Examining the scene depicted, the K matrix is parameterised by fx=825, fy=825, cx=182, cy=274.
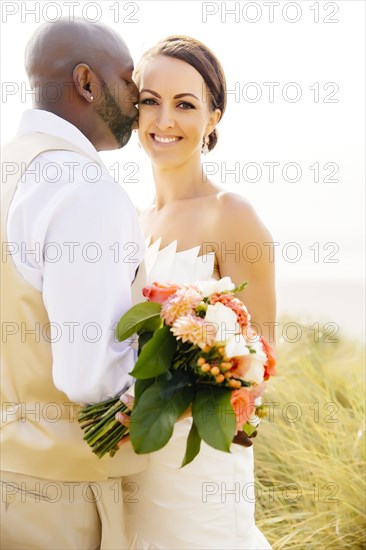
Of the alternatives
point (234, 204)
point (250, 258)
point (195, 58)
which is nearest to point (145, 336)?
point (250, 258)

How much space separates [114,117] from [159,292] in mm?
767

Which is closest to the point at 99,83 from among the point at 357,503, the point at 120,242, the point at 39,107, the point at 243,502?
the point at 39,107

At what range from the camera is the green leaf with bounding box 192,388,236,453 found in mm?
2443

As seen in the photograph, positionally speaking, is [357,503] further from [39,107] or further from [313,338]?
[39,107]

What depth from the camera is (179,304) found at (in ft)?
8.54

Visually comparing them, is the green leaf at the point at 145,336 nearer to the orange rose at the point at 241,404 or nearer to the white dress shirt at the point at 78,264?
the white dress shirt at the point at 78,264

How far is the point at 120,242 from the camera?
8.50 feet

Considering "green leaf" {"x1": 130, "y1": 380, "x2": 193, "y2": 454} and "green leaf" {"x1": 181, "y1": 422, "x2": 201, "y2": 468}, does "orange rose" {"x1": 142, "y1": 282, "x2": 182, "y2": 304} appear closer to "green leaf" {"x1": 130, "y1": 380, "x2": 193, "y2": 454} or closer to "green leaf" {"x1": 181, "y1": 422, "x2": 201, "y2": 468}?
"green leaf" {"x1": 130, "y1": 380, "x2": 193, "y2": 454}

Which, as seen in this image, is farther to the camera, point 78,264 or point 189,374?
point 189,374

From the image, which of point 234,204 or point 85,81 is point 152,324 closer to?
point 85,81

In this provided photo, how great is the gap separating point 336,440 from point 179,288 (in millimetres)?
3278

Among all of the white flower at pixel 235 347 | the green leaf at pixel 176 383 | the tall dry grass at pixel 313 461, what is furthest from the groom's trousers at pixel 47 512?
the tall dry grass at pixel 313 461

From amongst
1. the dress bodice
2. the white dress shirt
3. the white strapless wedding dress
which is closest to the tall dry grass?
the white strapless wedding dress

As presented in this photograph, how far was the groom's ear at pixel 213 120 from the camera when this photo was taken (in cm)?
414
